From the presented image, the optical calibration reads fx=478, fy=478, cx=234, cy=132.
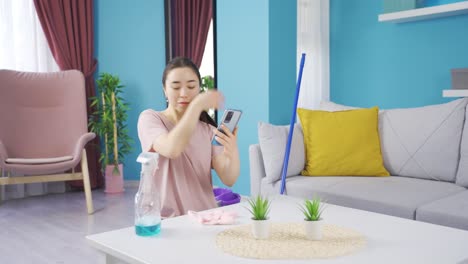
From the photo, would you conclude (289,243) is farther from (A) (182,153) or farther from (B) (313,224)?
(A) (182,153)

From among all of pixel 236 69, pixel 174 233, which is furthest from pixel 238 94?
pixel 174 233

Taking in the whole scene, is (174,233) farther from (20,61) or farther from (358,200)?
(20,61)

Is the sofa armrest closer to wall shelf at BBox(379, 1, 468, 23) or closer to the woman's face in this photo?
the woman's face

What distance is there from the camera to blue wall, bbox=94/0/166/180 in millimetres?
4461

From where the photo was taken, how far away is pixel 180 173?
5.24ft

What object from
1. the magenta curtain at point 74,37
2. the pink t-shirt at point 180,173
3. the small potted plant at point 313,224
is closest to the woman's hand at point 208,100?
the pink t-shirt at point 180,173

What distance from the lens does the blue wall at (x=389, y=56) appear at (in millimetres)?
3686

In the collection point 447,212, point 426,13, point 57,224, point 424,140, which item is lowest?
point 57,224

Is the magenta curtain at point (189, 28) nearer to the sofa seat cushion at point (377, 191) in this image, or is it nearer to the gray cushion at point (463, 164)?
the sofa seat cushion at point (377, 191)

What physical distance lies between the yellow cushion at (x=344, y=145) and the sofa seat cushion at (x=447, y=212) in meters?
0.59

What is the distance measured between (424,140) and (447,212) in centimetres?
69

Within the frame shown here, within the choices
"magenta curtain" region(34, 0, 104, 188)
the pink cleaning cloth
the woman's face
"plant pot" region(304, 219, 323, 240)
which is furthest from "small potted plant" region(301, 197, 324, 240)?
"magenta curtain" region(34, 0, 104, 188)

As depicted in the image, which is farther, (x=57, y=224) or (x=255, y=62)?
(x=255, y=62)

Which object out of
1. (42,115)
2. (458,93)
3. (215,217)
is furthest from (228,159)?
(42,115)
